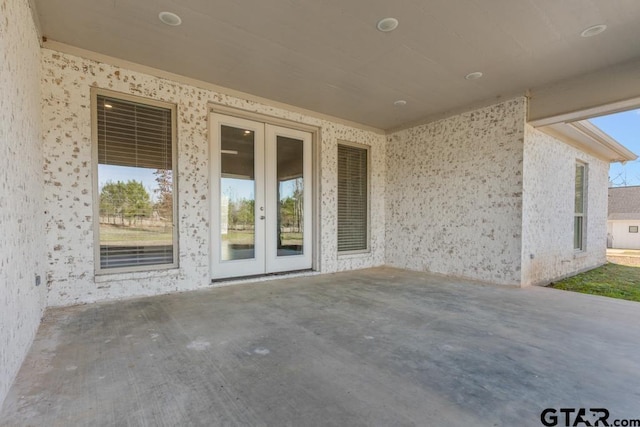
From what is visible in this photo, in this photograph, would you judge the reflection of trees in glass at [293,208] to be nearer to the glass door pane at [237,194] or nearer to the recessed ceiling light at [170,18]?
the glass door pane at [237,194]

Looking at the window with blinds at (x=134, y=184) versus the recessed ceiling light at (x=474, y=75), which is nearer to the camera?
the window with blinds at (x=134, y=184)

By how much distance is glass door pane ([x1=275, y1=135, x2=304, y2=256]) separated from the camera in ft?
17.6

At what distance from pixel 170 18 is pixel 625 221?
22.3 meters

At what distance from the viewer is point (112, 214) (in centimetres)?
380

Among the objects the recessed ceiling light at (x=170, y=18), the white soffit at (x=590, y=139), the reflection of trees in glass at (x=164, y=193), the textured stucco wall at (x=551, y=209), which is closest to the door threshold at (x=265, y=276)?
the reflection of trees in glass at (x=164, y=193)

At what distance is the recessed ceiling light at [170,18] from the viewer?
9.55ft

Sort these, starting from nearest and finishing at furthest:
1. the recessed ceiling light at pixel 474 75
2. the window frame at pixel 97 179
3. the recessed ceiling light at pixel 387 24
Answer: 1. the recessed ceiling light at pixel 387 24
2. the window frame at pixel 97 179
3. the recessed ceiling light at pixel 474 75

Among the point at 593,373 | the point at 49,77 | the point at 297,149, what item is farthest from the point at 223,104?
the point at 593,373

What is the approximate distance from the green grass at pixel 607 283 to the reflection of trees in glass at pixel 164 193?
6487 mm

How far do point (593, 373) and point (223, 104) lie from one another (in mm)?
5084

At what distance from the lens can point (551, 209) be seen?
5.52 m

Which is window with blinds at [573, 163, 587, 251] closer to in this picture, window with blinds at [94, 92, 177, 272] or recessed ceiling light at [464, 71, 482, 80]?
recessed ceiling light at [464, 71, 482, 80]

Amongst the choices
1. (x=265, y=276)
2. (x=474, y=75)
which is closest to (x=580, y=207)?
(x=474, y=75)

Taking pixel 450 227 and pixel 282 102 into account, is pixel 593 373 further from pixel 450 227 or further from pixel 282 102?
pixel 282 102
